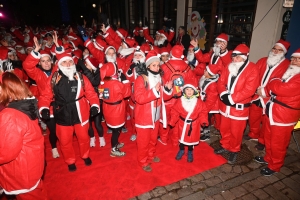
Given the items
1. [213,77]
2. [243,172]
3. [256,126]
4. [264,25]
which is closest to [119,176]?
[243,172]

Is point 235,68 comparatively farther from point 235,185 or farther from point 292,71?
point 235,185

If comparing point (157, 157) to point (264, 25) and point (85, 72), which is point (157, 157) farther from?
point (264, 25)

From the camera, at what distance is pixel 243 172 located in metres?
3.96

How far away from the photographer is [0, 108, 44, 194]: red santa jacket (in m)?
2.09

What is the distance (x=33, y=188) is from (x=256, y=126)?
16.1 ft

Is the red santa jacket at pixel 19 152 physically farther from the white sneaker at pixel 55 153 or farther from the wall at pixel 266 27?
the wall at pixel 266 27

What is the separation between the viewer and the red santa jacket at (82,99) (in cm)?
340

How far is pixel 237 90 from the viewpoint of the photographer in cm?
384

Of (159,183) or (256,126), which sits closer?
(159,183)

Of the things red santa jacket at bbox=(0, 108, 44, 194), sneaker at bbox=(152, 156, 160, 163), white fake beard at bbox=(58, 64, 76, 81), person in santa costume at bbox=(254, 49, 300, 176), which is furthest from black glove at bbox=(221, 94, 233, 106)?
red santa jacket at bbox=(0, 108, 44, 194)

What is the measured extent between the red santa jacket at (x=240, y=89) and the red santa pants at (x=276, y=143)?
1.79 ft

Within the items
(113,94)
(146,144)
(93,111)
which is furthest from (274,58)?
(93,111)

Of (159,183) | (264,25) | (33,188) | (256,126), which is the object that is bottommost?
(159,183)

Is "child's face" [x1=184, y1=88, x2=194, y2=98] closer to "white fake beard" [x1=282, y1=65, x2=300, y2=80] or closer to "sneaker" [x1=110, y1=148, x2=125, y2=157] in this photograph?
"white fake beard" [x1=282, y1=65, x2=300, y2=80]
